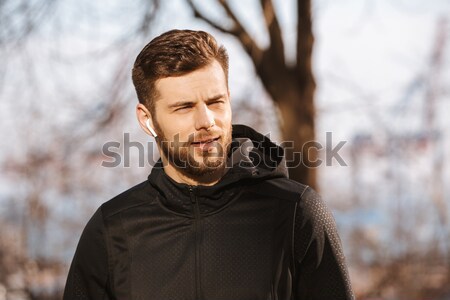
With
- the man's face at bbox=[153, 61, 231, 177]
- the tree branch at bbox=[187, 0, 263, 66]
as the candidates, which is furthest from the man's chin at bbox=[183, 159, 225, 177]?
the tree branch at bbox=[187, 0, 263, 66]

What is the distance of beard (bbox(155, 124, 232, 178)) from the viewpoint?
202cm

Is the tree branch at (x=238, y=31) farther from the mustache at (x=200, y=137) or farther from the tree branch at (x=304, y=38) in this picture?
the mustache at (x=200, y=137)

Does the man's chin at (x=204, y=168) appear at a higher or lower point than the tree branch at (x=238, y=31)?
lower

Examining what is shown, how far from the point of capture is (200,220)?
2045 mm

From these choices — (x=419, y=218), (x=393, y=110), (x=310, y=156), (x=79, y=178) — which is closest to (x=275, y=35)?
(x=310, y=156)

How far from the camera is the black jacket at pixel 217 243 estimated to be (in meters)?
1.96

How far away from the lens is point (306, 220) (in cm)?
197

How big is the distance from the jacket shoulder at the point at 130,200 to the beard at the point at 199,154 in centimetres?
15

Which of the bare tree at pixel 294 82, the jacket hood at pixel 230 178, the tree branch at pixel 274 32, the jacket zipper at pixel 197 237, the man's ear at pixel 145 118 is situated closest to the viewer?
the jacket zipper at pixel 197 237

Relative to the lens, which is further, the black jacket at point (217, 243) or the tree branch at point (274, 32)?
the tree branch at point (274, 32)

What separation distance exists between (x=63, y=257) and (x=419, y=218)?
5843 millimetres

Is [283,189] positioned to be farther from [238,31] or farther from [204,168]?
[238,31]

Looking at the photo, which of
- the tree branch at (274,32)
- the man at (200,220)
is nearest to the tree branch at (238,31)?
the tree branch at (274,32)

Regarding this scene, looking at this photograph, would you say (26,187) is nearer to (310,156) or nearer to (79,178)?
(79,178)
